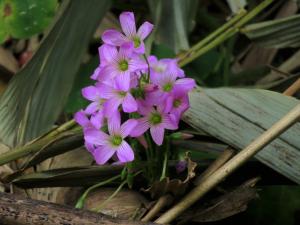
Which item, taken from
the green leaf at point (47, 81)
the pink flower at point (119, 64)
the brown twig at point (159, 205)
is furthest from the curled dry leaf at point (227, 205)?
the green leaf at point (47, 81)

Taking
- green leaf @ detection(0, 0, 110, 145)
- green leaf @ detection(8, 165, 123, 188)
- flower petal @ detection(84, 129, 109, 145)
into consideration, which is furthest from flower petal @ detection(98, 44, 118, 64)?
green leaf @ detection(0, 0, 110, 145)

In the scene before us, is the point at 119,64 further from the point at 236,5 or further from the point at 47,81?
the point at 236,5

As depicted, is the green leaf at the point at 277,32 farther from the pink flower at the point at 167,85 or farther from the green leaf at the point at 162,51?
the pink flower at the point at 167,85

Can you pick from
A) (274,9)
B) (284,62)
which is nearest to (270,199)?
(284,62)

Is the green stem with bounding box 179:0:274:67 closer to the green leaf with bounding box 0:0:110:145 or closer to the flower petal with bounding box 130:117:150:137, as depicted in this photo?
the green leaf with bounding box 0:0:110:145

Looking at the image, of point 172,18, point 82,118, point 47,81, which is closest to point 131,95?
point 82,118

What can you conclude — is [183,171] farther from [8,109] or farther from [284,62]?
[284,62]
